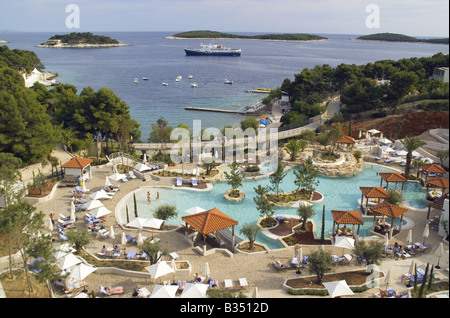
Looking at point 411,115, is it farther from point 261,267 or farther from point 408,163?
point 261,267

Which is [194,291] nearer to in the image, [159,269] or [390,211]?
[159,269]

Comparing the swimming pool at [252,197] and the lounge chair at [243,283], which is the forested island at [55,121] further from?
the lounge chair at [243,283]

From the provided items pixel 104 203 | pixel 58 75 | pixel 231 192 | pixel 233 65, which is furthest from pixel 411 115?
pixel 233 65

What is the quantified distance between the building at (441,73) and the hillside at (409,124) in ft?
74.9

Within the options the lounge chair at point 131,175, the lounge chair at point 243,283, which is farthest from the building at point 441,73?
the lounge chair at point 243,283

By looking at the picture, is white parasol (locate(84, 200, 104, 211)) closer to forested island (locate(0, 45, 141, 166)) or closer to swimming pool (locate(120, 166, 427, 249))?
swimming pool (locate(120, 166, 427, 249))

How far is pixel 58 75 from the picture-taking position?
117 m

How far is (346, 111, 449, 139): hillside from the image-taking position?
A: 133ft

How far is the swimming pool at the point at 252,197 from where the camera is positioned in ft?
79.6

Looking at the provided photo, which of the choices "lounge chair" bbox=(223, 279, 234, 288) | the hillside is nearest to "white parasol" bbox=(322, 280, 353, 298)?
"lounge chair" bbox=(223, 279, 234, 288)

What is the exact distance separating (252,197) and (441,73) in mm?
53079

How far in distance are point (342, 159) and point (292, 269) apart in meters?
18.6

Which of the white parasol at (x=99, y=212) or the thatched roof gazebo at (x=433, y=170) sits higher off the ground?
the thatched roof gazebo at (x=433, y=170)

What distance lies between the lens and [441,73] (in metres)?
62.2
